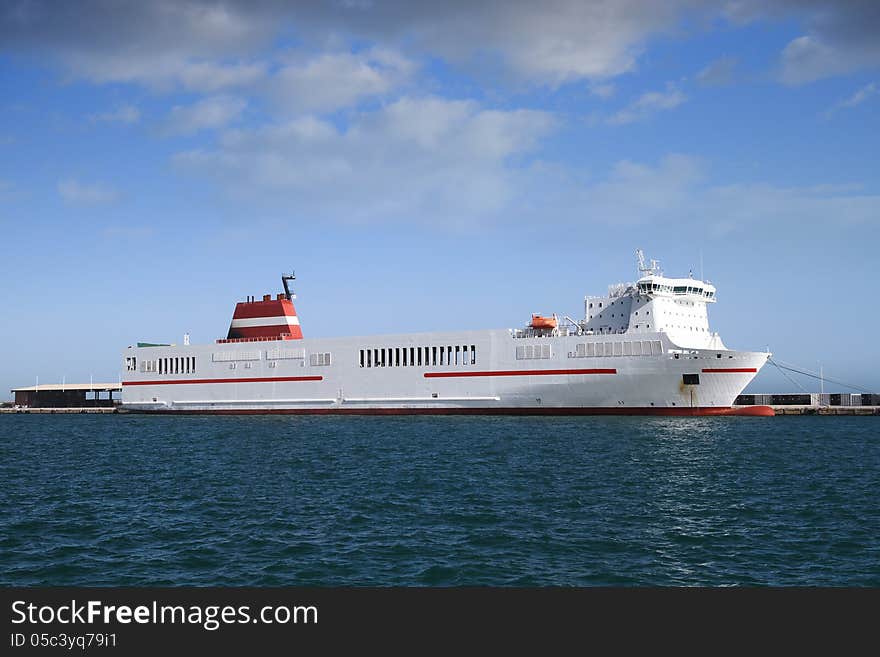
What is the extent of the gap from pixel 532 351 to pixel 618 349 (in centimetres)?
663

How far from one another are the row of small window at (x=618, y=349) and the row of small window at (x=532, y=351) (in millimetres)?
1926

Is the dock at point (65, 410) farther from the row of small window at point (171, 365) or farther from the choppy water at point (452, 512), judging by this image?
the choppy water at point (452, 512)

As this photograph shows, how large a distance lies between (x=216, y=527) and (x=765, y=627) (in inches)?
559

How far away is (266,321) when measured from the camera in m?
72.1

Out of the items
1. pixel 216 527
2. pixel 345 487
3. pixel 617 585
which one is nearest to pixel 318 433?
pixel 345 487

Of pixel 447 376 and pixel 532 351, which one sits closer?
pixel 532 351

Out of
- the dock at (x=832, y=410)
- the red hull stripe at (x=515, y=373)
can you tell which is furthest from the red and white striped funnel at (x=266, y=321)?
the dock at (x=832, y=410)

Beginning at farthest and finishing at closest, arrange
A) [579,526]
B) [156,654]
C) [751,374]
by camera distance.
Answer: [751,374], [579,526], [156,654]

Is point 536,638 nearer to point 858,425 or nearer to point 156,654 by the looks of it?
point 156,654

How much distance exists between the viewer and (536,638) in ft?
34.6

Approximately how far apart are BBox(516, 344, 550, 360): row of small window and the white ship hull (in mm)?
77

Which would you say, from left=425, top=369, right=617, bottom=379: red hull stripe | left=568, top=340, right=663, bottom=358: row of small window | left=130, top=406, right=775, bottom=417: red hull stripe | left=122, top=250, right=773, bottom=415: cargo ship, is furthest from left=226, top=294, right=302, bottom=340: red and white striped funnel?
left=568, top=340, right=663, bottom=358: row of small window

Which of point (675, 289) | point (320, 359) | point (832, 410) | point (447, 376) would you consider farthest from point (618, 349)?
point (320, 359)

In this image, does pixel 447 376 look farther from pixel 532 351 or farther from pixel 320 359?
pixel 320 359
